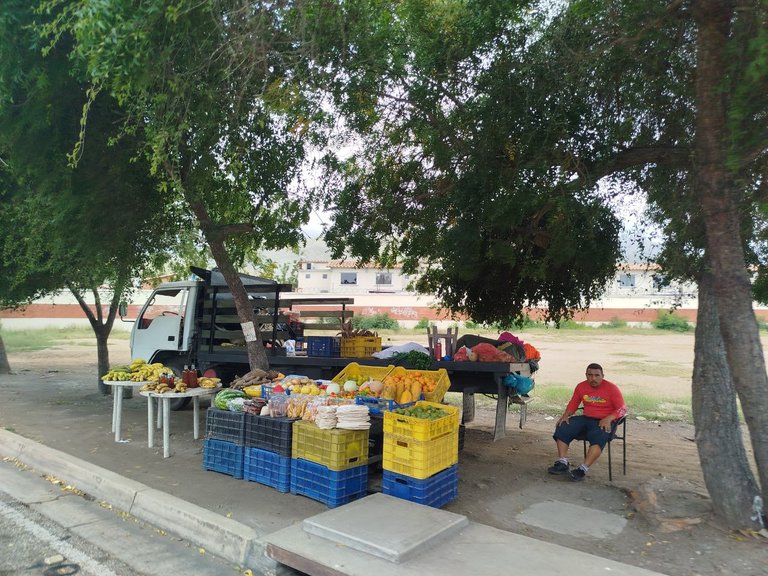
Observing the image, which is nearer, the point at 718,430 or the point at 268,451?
the point at 718,430

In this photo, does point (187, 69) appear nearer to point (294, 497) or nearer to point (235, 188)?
point (235, 188)

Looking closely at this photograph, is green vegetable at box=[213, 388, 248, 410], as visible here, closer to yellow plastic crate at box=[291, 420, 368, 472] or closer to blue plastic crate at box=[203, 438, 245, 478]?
blue plastic crate at box=[203, 438, 245, 478]

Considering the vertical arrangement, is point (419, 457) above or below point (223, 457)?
above

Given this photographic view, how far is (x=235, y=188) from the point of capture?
9258 millimetres

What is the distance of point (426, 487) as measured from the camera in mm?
5141

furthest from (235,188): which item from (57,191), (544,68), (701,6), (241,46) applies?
(701,6)

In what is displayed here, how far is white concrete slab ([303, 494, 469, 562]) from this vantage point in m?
4.07

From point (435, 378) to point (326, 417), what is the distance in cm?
186

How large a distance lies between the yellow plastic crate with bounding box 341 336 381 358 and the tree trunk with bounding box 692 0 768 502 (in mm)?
5610

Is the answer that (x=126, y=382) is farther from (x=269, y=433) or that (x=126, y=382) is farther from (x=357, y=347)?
(x=357, y=347)

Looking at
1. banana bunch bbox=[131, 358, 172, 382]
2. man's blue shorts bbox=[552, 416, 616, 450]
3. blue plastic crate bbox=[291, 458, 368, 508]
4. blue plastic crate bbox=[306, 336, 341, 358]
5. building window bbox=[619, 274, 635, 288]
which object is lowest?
blue plastic crate bbox=[291, 458, 368, 508]

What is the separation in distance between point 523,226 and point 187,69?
4662 mm

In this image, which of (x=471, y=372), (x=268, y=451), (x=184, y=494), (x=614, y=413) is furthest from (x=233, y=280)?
(x=614, y=413)

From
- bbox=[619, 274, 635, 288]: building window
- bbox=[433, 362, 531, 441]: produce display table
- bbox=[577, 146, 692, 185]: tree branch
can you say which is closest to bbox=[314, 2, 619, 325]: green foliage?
bbox=[577, 146, 692, 185]: tree branch
